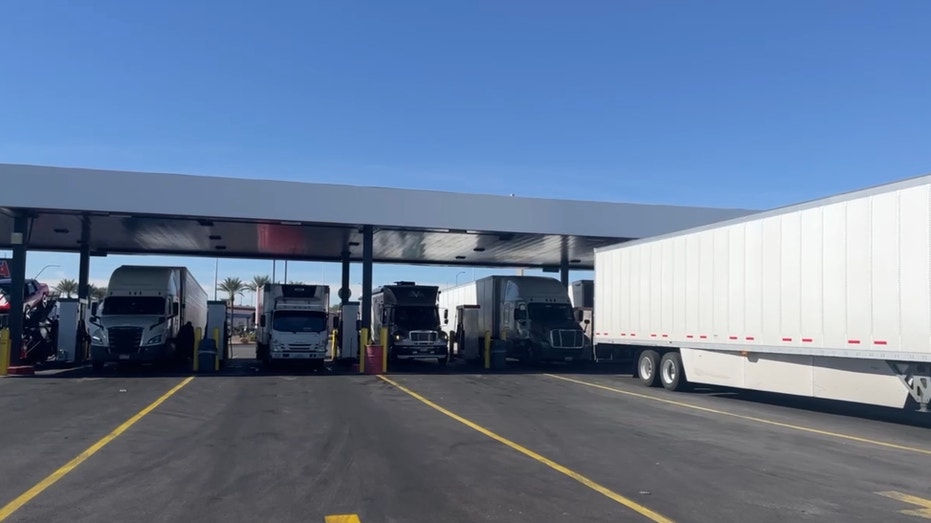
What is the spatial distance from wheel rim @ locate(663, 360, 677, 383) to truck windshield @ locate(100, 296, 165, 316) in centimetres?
1739

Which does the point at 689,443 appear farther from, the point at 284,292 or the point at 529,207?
the point at 284,292

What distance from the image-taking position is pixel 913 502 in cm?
881

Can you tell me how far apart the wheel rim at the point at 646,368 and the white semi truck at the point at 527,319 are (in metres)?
8.00

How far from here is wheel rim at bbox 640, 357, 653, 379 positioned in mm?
23797

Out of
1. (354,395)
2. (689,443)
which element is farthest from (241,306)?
(689,443)

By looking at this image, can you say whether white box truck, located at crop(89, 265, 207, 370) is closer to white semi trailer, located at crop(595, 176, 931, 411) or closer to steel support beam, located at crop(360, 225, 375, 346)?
steel support beam, located at crop(360, 225, 375, 346)

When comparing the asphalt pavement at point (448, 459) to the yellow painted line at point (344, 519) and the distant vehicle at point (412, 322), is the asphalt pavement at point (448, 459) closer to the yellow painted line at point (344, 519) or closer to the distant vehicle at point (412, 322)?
the yellow painted line at point (344, 519)

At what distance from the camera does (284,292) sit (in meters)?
30.4

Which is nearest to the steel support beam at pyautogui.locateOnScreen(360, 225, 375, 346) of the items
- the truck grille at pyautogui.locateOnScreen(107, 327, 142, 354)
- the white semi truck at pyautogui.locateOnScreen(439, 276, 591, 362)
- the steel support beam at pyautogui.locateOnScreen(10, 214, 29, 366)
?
the white semi truck at pyautogui.locateOnScreen(439, 276, 591, 362)

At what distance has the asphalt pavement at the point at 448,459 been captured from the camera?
8328mm

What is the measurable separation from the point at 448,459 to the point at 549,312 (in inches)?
914

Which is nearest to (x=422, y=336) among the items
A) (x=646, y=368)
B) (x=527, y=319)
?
(x=527, y=319)

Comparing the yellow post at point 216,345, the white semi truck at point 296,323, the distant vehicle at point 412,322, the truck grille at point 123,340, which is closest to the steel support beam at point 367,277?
the white semi truck at point 296,323

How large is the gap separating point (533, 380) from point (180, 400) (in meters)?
11.6
